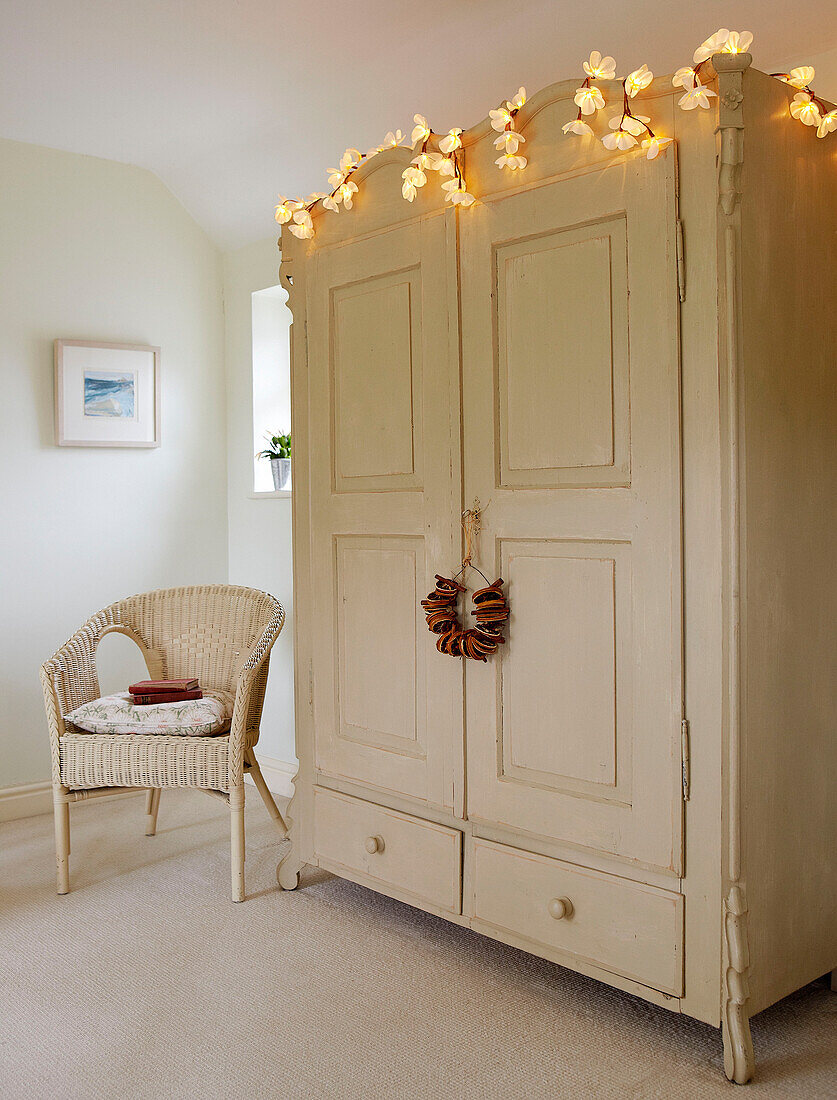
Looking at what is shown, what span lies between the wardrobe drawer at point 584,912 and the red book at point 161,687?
107 centimetres

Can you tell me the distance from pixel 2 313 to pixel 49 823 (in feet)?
5.89

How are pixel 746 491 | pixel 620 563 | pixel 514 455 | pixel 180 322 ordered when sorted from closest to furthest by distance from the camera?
pixel 746 491 < pixel 620 563 < pixel 514 455 < pixel 180 322

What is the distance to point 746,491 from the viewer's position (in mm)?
1759

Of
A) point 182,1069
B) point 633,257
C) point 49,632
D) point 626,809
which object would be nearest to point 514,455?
point 633,257

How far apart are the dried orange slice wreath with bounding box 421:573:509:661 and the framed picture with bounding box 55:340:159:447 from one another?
186 centimetres

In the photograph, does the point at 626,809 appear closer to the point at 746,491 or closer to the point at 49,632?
the point at 746,491

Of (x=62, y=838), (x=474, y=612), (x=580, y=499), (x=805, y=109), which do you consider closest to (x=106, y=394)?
(x=62, y=838)

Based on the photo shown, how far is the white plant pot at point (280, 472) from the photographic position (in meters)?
3.59

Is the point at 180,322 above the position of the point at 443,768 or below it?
above

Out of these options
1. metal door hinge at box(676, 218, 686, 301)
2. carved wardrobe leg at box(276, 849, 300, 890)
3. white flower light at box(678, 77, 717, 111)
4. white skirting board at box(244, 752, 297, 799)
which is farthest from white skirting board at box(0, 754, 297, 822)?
white flower light at box(678, 77, 717, 111)

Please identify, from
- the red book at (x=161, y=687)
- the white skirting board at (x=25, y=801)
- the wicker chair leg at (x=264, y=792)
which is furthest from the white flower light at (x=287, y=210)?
the white skirting board at (x=25, y=801)

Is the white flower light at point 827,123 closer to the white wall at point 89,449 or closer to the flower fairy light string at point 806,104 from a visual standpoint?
the flower fairy light string at point 806,104

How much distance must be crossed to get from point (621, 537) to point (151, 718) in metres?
1.49

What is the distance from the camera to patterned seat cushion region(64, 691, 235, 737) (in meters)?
2.68
